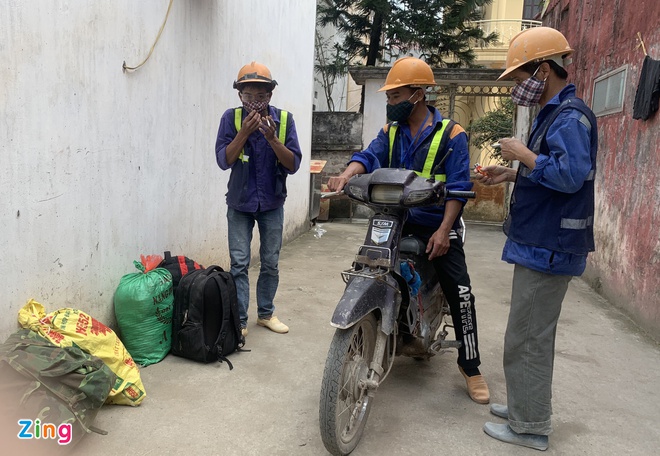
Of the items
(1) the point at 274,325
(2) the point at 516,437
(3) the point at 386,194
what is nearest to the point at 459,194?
(3) the point at 386,194

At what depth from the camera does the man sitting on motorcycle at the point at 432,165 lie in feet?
8.71

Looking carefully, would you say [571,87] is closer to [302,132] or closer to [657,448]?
[657,448]

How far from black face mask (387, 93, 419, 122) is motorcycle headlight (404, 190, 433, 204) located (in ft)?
2.06

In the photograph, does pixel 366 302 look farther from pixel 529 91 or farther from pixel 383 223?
pixel 529 91

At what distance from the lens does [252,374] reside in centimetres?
307

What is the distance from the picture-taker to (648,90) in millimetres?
4254

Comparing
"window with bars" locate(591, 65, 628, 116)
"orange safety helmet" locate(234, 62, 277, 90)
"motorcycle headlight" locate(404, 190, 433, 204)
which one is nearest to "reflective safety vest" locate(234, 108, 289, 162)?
"orange safety helmet" locate(234, 62, 277, 90)

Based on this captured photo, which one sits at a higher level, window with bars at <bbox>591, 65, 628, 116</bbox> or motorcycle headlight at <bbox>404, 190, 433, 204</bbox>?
window with bars at <bbox>591, 65, 628, 116</bbox>

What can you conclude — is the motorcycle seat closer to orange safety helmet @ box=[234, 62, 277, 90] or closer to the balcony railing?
orange safety helmet @ box=[234, 62, 277, 90]

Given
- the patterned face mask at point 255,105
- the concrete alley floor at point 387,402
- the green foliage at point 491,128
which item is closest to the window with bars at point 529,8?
the green foliage at point 491,128

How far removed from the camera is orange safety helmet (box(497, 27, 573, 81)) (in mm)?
2186

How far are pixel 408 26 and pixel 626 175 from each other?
939 cm

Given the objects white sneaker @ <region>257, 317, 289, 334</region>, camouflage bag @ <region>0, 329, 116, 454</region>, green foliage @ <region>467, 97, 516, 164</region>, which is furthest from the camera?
green foliage @ <region>467, 97, 516, 164</region>

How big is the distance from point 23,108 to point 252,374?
1.95 meters
